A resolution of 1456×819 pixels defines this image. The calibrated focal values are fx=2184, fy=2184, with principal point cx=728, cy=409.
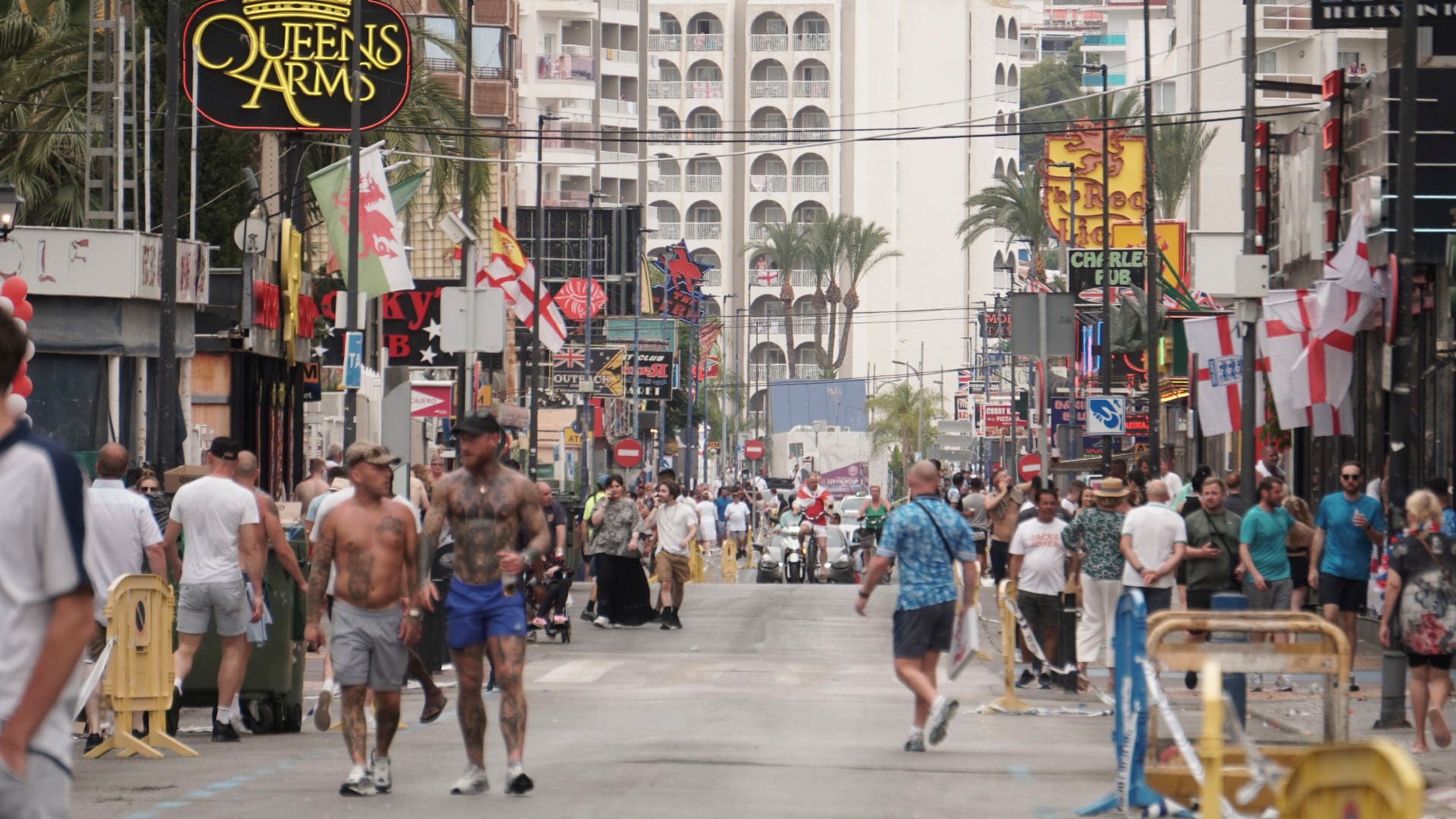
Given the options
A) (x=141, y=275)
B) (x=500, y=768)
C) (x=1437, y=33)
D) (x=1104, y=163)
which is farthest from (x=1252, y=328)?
(x=1104, y=163)

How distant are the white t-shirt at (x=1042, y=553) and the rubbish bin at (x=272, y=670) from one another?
668 centimetres

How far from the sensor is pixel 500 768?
40.5 ft

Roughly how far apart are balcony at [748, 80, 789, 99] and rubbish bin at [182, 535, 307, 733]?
13034cm

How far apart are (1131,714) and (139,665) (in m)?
6.02

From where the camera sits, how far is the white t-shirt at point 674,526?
89.8 feet

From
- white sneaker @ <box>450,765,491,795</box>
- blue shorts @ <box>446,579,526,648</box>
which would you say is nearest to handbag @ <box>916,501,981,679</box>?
blue shorts @ <box>446,579,526,648</box>

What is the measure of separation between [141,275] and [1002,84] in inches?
4746

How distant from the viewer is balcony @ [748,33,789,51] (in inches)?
5645

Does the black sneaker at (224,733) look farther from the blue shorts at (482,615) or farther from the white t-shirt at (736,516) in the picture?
the white t-shirt at (736,516)

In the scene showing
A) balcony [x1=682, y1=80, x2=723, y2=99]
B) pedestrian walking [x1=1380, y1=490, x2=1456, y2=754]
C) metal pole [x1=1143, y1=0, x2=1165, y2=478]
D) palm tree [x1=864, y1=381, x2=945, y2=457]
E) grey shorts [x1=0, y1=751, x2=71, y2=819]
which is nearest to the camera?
grey shorts [x1=0, y1=751, x2=71, y2=819]

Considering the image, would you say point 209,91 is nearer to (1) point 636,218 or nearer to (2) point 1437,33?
(2) point 1437,33

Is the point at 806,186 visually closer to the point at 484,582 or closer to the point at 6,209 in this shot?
the point at 6,209

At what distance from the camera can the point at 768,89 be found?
472 ft

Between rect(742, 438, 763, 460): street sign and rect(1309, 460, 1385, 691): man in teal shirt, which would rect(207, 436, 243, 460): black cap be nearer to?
rect(1309, 460, 1385, 691): man in teal shirt
